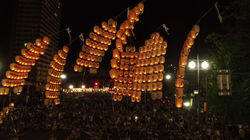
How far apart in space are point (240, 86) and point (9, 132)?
1428cm

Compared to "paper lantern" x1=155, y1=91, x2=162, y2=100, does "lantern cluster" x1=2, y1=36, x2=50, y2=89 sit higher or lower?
higher

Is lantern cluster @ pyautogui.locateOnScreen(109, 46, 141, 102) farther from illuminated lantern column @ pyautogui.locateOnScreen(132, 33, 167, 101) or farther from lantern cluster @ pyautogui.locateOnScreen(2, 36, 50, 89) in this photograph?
lantern cluster @ pyautogui.locateOnScreen(2, 36, 50, 89)

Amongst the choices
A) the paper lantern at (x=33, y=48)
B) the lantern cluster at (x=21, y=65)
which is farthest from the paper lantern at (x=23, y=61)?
the paper lantern at (x=33, y=48)

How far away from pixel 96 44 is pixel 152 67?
3.90 meters

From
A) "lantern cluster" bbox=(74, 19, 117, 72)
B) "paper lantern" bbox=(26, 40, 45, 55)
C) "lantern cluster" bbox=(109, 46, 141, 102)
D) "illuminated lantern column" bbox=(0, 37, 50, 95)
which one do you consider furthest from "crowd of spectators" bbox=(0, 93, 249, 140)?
"paper lantern" bbox=(26, 40, 45, 55)

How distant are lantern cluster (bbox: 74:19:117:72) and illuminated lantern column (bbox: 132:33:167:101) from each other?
248cm

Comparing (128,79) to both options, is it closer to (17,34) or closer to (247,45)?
(247,45)

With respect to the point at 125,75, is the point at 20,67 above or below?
above

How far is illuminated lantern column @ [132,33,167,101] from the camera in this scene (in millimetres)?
12617

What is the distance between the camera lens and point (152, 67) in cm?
1302

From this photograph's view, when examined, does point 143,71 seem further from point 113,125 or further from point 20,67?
point 20,67

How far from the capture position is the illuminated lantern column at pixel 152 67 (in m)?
12.6

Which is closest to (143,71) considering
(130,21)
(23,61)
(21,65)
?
(130,21)

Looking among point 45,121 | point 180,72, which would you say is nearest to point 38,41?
point 45,121
